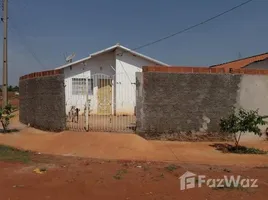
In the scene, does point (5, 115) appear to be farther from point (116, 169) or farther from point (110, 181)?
point (110, 181)

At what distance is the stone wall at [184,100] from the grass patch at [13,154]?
338 cm

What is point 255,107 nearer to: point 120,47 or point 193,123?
point 193,123

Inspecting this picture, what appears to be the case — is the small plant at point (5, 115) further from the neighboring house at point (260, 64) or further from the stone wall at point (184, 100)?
the neighboring house at point (260, 64)

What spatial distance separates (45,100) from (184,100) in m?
4.93

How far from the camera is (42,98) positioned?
1198 centimetres

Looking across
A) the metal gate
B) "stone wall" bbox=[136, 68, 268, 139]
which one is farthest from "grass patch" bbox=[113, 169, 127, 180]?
the metal gate

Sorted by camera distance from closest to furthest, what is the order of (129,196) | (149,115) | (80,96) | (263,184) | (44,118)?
(129,196), (263,184), (149,115), (44,118), (80,96)

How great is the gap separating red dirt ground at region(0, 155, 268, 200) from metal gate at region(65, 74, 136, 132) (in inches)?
119

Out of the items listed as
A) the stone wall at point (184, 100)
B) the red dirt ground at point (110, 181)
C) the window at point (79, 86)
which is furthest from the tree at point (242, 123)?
the window at point (79, 86)

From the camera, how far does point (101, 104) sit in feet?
40.8

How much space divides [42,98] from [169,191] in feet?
25.3

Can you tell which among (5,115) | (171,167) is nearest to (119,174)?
(171,167)

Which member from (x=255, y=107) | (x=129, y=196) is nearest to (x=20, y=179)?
(x=129, y=196)

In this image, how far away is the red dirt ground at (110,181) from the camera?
5227 mm
